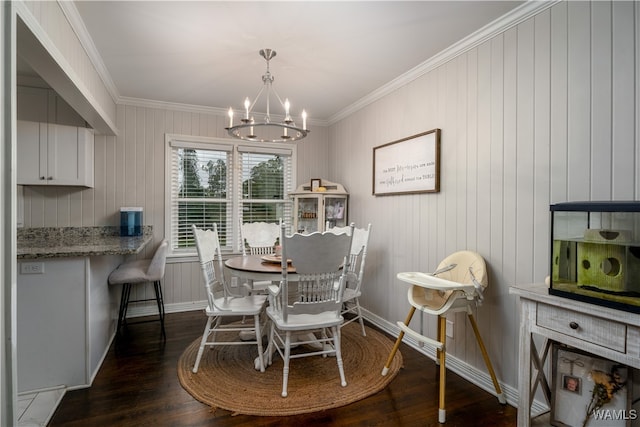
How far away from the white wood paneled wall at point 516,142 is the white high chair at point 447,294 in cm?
14

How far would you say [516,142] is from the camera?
212cm

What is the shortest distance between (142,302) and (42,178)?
164 centimetres

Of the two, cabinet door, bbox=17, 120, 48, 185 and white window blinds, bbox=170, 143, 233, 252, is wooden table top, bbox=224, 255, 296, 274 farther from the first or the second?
cabinet door, bbox=17, 120, 48, 185

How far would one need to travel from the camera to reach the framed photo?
148 centimetres

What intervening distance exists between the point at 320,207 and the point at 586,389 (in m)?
2.98

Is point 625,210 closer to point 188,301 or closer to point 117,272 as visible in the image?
point 117,272

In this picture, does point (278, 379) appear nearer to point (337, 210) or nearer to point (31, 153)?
point (337, 210)

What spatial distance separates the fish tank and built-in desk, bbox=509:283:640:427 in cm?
5

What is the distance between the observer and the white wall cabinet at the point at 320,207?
4117mm

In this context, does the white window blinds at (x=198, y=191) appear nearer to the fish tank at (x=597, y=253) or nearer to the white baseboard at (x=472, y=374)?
the white baseboard at (x=472, y=374)

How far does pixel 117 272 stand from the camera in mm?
3109

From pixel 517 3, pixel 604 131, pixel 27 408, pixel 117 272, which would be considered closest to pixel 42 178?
pixel 117 272

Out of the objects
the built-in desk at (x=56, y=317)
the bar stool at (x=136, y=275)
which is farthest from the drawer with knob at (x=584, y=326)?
the bar stool at (x=136, y=275)

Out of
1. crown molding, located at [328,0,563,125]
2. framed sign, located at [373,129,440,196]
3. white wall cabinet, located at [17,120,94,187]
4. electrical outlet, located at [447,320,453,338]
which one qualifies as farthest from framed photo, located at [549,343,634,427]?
white wall cabinet, located at [17,120,94,187]
